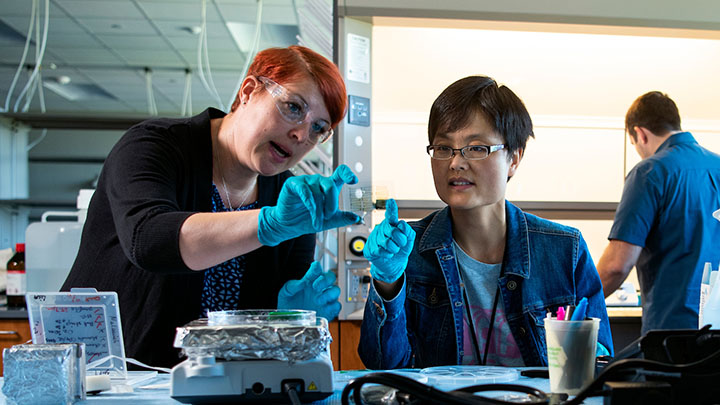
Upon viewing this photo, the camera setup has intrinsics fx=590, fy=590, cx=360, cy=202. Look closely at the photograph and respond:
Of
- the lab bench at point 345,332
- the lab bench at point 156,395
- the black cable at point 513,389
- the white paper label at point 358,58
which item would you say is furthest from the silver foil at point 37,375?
the white paper label at point 358,58

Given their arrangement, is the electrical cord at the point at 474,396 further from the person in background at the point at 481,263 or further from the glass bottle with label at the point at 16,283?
the glass bottle with label at the point at 16,283

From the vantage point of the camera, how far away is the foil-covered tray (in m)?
0.77

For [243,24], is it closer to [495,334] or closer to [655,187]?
[655,187]

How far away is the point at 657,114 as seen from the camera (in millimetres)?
2443

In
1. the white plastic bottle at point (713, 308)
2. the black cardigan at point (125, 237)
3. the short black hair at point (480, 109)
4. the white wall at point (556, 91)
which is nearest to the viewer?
the white plastic bottle at point (713, 308)

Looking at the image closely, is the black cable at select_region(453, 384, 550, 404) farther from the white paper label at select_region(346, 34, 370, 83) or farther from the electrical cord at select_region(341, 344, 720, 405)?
the white paper label at select_region(346, 34, 370, 83)

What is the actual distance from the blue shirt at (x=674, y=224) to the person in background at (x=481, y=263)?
1118mm

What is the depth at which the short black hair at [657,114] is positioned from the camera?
2438 mm

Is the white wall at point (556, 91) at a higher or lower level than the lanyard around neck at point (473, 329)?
higher

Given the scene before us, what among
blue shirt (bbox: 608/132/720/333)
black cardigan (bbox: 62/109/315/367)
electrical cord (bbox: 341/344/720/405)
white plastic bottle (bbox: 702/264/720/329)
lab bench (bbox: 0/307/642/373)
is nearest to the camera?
electrical cord (bbox: 341/344/720/405)

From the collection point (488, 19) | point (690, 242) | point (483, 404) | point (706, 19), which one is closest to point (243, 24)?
point (488, 19)

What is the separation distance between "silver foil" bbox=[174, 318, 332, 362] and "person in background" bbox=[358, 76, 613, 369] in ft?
1.41

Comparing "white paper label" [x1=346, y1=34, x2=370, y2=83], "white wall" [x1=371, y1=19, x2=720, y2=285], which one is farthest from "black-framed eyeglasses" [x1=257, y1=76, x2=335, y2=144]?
"white wall" [x1=371, y1=19, x2=720, y2=285]

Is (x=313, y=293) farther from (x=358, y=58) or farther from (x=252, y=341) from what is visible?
(x=358, y=58)
